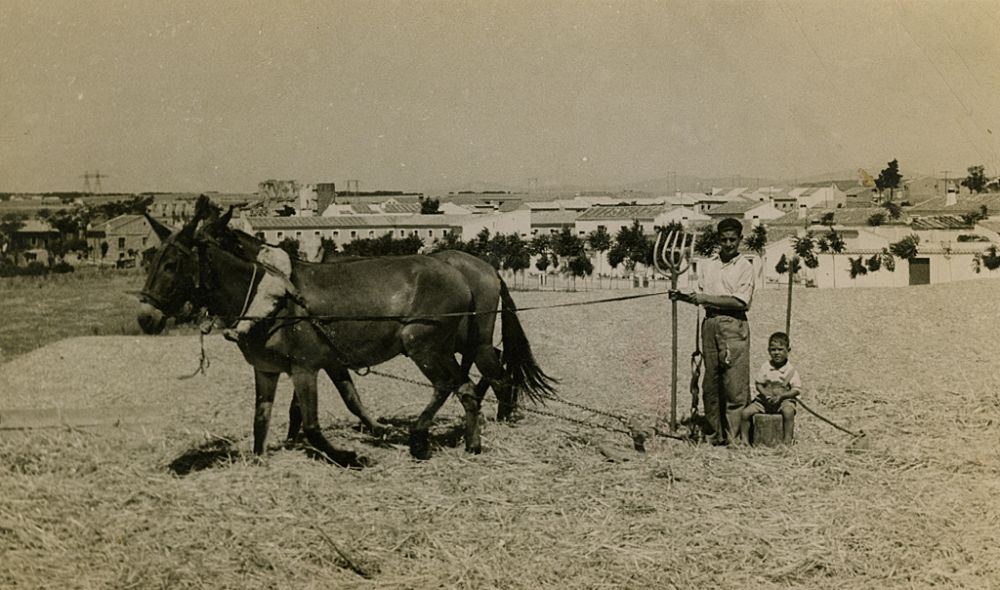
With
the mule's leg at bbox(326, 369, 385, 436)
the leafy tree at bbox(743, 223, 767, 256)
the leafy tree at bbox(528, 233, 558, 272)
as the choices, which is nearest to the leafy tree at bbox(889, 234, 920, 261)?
the leafy tree at bbox(743, 223, 767, 256)

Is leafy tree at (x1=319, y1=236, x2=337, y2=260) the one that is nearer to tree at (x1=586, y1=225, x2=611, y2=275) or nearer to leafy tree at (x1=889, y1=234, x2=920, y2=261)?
leafy tree at (x1=889, y1=234, x2=920, y2=261)

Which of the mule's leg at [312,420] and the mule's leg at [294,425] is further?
the mule's leg at [294,425]

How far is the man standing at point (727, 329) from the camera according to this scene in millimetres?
5582

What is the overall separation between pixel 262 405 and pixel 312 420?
1.31 ft

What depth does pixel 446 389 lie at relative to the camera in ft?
18.4

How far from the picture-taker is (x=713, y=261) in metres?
5.72

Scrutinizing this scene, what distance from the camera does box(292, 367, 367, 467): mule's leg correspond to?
5121 mm

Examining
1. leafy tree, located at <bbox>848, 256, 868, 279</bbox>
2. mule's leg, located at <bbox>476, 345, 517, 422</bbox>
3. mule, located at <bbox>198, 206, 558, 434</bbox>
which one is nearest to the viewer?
mule, located at <bbox>198, 206, 558, 434</bbox>

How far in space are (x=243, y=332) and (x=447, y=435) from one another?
6.60 ft

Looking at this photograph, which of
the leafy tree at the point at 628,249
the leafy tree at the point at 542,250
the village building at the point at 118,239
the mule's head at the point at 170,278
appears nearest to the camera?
the mule's head at the point at 170,278

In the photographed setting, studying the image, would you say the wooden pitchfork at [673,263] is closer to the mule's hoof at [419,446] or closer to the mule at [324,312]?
the mule at [324,312]

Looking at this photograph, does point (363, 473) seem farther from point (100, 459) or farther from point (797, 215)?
point (797, 215)

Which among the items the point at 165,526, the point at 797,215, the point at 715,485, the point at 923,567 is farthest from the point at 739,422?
the point at 797,215

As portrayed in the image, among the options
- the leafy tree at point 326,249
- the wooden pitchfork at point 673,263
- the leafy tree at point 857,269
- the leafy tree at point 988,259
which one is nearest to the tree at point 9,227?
the leafy tree at point 326,249
